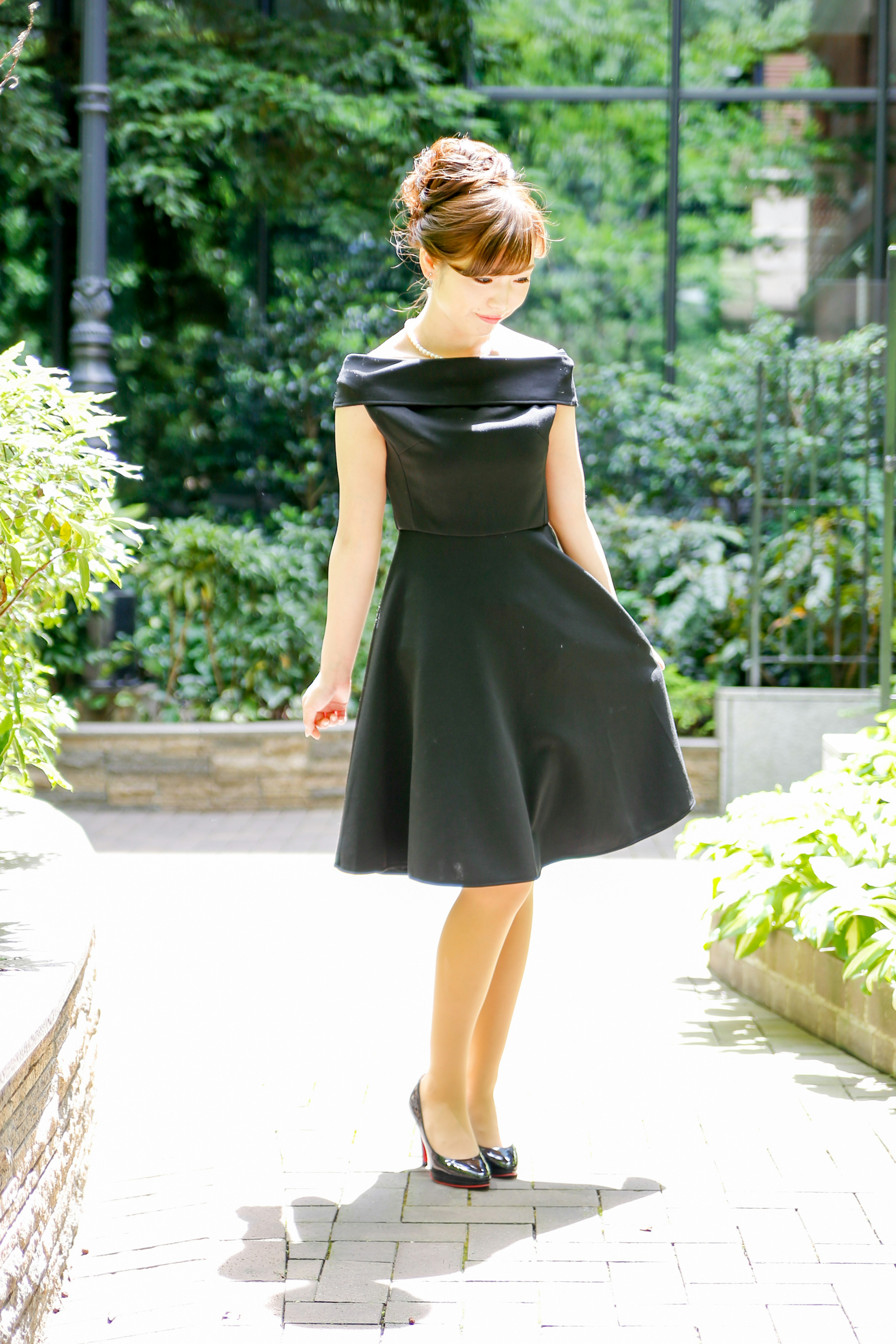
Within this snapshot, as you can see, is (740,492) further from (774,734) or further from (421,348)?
(421,348)

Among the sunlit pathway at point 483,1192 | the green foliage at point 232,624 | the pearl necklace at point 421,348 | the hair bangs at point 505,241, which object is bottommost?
the sunlit pathway at point 483,1192

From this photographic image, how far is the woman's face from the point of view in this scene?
87.4 inches

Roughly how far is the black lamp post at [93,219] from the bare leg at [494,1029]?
5092 mm

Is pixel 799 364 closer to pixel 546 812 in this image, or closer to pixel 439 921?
pixel 439 921

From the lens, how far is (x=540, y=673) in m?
2.31

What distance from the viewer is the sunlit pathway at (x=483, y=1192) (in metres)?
2.02

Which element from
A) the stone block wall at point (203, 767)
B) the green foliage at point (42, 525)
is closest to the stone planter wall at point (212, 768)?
the stone block wall at point (203, 767)

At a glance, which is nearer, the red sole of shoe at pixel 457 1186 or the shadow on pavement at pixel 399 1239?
the shadow on pavement at pixel 399 1239

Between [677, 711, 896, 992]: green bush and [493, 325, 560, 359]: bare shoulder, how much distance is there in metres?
1.50

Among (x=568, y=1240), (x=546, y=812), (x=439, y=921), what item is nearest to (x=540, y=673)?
(x=546, y=812)

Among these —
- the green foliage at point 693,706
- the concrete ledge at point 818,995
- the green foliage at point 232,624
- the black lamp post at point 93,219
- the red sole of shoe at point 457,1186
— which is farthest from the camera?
the green foliage at point 232,624

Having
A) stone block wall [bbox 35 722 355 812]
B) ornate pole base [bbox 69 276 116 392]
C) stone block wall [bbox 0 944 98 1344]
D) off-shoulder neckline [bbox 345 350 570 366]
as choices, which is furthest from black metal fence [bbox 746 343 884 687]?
stone block wall [bbox 0 944 98 1344]

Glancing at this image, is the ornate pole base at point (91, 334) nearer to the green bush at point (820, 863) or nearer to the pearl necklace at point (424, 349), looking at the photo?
the green bush at point (820, 863)

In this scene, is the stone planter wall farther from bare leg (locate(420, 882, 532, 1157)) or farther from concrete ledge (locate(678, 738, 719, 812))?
bare leg (locate(420, 882, 532, 1157))
